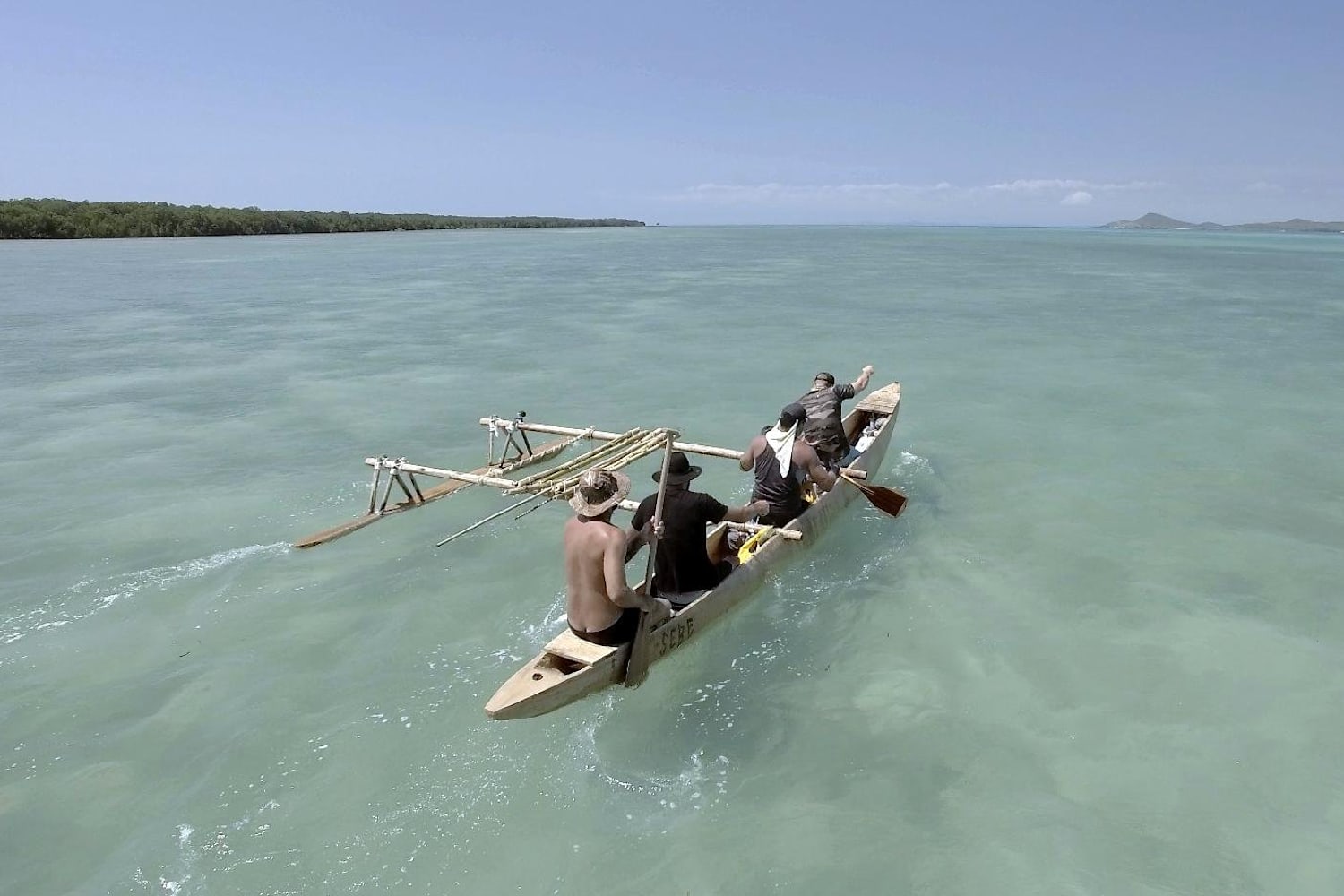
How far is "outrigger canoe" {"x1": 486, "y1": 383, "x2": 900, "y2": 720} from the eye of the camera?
5.87 metres

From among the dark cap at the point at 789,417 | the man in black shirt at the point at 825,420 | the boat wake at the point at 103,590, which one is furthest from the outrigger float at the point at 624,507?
the boat wake at the point at 103,590

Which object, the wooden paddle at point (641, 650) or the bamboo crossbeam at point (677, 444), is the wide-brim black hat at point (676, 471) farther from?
the bamboo crossbeam at point (677, 444)

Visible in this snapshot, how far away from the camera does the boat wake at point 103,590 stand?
27.8ft

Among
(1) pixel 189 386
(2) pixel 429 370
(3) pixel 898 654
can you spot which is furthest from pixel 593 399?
(3) pixel 898 654

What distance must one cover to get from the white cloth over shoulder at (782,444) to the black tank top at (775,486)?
48 mm

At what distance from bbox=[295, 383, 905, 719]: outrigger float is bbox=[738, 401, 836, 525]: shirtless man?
0.21 m

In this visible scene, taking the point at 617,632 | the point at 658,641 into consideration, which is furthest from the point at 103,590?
the point at 658,641

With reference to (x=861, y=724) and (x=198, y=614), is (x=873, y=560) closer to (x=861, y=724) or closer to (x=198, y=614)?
(x=861, y=724)

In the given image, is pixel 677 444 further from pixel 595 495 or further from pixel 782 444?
pixel 595 495

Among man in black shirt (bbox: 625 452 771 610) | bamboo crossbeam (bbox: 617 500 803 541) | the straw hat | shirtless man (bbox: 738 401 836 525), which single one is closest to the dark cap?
Answer: shirtless man (bbox: 738 401 836 525)

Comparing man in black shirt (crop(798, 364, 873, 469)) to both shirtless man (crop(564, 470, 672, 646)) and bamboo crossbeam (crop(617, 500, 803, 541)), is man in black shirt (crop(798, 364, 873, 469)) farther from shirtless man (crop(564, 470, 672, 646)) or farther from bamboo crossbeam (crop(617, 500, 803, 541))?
shirtless man (crop(564, 470, 672, 646))

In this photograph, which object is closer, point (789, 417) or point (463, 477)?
point (789, 417)

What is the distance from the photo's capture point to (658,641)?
6.74m

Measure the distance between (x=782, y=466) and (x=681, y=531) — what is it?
1.94 m
